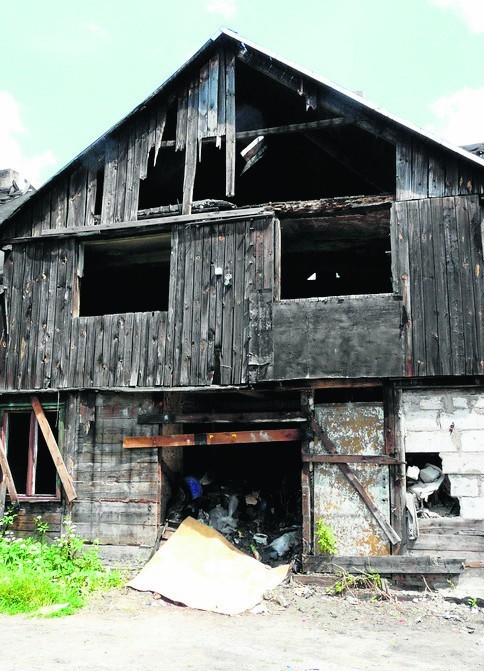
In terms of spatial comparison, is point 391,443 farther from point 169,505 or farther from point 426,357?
point 169,505

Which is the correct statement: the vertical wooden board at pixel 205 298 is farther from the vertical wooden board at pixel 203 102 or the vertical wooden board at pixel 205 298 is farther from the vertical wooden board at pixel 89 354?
the vertical wooden board at pixel 89 354

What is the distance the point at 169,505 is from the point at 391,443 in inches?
161

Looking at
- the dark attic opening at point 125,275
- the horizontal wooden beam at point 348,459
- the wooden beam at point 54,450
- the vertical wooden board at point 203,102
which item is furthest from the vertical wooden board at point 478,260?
the wooden beam at point 54,450

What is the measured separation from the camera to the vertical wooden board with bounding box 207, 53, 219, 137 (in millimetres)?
11883

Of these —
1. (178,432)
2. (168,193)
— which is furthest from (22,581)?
(168,193)

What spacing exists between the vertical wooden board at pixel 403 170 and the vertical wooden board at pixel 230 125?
9.02 ft

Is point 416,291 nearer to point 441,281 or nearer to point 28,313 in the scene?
point 441,281

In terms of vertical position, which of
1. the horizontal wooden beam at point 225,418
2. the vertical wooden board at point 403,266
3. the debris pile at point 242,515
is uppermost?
the vertical wooden board at point 403,266

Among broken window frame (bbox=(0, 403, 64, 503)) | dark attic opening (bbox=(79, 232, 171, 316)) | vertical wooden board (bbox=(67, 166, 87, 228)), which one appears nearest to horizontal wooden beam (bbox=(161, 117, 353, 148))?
dark attic opening (bbox=(79, 232, 171, 316))

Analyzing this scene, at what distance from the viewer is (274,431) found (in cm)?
1095

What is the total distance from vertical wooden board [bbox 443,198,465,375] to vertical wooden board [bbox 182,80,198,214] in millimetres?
4268

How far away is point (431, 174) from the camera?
10719 mm

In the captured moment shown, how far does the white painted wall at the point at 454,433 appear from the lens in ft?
32.7

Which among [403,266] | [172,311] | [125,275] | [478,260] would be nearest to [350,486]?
[403,266]
